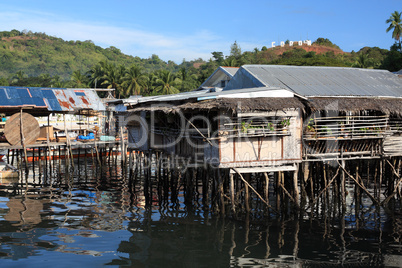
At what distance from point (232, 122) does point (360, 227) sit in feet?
20.0

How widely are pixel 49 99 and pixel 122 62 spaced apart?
3797 inches

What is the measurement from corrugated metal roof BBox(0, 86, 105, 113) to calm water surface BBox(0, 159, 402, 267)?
725 centimetres

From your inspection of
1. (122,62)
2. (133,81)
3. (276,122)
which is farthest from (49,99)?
(122,62)

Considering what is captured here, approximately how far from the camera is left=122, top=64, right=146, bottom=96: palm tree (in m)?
54.5

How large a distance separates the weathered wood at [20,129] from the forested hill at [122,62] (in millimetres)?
23089

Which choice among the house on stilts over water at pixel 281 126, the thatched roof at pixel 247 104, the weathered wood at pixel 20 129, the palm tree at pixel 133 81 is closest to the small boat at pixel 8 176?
the weathered wood at pixel 20 129

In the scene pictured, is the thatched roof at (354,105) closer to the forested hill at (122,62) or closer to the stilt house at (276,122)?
the stilt house at (276,122)

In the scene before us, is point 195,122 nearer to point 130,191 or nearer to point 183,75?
point 130,191

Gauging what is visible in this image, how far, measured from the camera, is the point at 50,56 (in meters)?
120

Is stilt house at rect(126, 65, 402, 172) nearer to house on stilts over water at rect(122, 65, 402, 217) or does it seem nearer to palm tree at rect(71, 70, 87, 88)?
house on stilts over water at rect(122, 65, 402, 217)

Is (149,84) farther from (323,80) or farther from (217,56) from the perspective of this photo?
(323,80)

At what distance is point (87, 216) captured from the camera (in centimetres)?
1645

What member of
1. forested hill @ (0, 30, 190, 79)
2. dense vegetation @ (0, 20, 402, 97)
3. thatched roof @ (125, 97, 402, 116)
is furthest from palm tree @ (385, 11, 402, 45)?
forested hill @ (0, 30, 190, 79)

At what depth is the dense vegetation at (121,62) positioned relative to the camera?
178 feet
